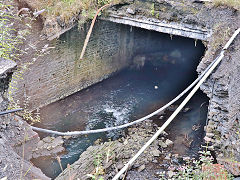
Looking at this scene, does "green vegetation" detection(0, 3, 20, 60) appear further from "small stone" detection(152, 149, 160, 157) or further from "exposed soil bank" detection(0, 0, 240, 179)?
"exposed soil bank" detection(0, 0, 240, 179)

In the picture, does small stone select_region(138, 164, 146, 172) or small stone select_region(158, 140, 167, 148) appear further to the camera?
small stone select_region(158, 140, 167, 148)

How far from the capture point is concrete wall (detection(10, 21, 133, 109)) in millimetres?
7254

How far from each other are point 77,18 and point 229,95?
5.03 m

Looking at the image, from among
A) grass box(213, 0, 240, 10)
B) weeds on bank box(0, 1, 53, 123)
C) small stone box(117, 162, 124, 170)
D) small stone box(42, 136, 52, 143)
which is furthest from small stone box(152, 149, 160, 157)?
grass box(213, 0, 240, 10)

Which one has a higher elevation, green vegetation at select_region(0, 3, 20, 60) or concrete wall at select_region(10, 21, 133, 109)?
green vegetation at select_region(0, 3, 20, 60)

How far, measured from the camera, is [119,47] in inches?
382

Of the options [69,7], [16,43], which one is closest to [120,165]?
[16,43]

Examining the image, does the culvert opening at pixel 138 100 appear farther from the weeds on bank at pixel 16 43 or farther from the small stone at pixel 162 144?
the weeds on bank at pixel 16 43

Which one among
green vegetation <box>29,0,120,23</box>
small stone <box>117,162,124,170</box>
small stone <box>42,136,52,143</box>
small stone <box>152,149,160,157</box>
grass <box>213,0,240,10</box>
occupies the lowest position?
small stone <box>42,136,52,143</box>

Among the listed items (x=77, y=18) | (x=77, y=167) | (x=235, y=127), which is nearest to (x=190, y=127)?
(x=235, y=127)

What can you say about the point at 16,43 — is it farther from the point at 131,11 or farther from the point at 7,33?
the point at 131,11

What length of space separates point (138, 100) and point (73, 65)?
265 centimetres

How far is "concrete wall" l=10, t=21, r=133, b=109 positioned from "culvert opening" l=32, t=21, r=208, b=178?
0.93ft

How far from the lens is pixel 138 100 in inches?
338
